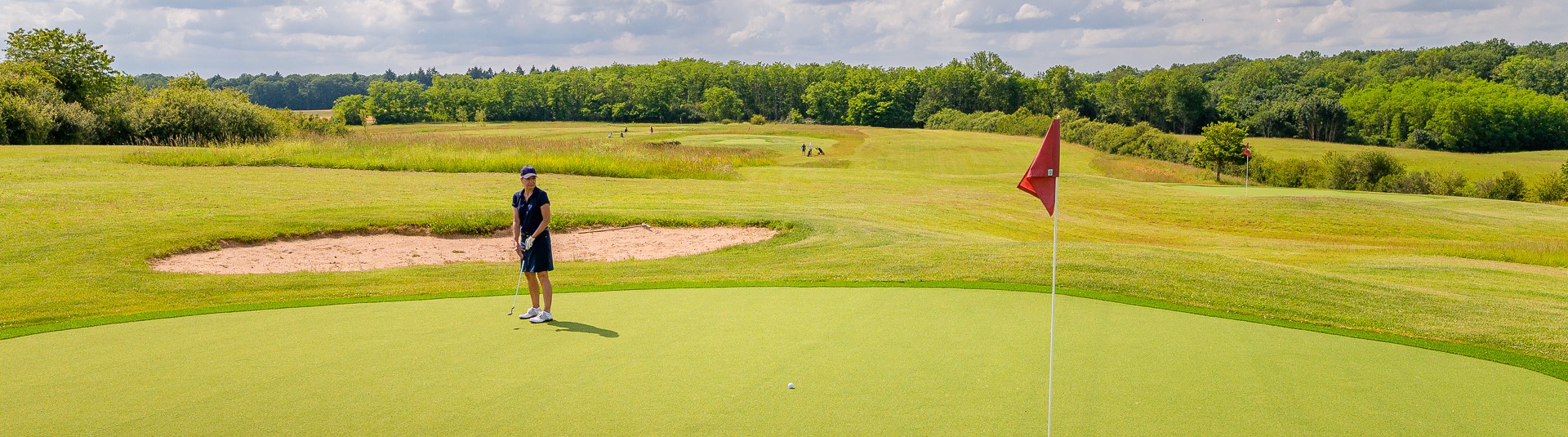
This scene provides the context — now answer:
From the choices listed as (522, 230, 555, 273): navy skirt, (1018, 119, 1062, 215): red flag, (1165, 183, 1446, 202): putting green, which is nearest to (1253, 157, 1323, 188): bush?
(1165, 183, 1446, 202): putting green

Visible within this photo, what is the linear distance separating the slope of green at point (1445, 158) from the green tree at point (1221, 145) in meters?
19.6

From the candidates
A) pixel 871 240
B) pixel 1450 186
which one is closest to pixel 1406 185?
pixel 1450 186

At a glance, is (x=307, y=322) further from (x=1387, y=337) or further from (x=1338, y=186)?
(x=1338, y=186)

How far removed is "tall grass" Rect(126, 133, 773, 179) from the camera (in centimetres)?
3011

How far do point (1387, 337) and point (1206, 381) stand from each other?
11.6ft

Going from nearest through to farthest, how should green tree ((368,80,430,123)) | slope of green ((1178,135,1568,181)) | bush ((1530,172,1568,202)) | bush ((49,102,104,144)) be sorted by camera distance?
bush ((49,102,104,144)) → bush ((1530,172,1568,202)) → slope of green ((1178,135,1568,181)) → green tree ((368,80,430,123))

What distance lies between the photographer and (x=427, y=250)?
17.5 metres

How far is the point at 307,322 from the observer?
9.19m

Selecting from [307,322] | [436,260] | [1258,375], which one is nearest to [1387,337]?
[1258,375]

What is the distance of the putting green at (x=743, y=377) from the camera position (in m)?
5.97

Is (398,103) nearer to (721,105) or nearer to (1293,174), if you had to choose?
(721,105)

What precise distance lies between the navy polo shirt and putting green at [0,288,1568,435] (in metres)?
1.00

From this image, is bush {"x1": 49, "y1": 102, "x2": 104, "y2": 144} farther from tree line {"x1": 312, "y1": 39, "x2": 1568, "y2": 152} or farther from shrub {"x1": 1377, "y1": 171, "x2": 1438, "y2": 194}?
tree line {"x1": 312, "y1": 39, "x2": 1568, "y2": 152}

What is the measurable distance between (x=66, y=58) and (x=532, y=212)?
49.0 m
